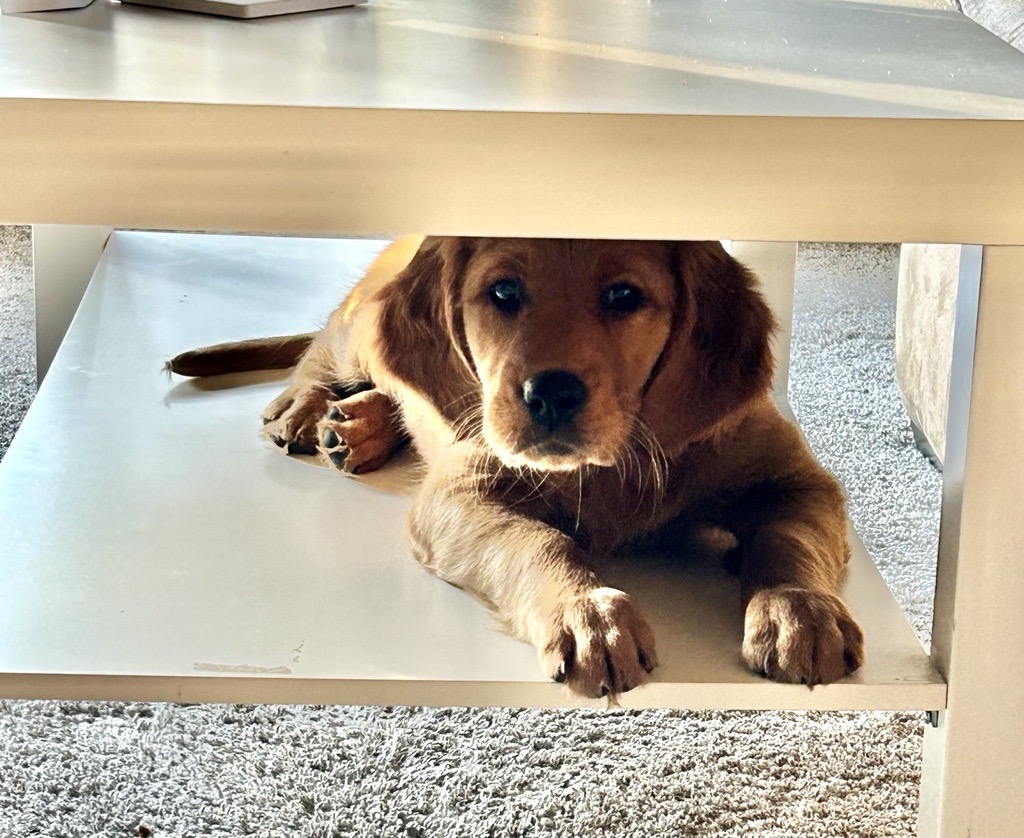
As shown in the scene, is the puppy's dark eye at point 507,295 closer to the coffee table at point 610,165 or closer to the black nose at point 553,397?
the black nose at point 553,397

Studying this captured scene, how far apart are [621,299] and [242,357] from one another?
49 centimetres

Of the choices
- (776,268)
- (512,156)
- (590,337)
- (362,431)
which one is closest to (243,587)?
(362,431)

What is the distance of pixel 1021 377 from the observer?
75 cm

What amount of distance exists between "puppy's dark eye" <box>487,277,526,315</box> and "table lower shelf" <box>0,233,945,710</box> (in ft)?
0.66

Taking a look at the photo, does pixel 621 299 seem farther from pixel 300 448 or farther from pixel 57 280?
pixel 57 280

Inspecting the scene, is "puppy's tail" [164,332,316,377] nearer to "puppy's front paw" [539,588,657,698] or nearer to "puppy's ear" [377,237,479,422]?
"puppy's ear" [377,237,479,422]

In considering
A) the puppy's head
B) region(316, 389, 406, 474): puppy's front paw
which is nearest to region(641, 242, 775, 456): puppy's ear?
the puppy's head

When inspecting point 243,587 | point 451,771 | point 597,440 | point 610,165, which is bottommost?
point 451,771

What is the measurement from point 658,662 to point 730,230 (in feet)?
0.96

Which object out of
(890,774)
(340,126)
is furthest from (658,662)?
(340,126)

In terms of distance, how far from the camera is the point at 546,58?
0.80 meters

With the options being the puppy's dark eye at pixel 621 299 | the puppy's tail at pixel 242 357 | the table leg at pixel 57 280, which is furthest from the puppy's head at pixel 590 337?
the table leg at pixel 57 280

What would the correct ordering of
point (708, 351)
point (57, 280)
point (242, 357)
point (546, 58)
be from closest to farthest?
1. point (546, 58)
2. point (708, 351)
3. point (242, 357)
4. point (57, 280)

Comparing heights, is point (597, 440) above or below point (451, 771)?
above
